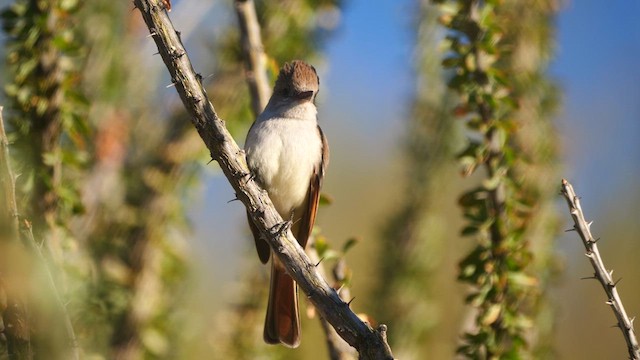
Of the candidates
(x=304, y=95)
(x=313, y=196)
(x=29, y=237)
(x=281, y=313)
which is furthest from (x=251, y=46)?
(x=29, y=237)

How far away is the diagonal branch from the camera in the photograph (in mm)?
2258

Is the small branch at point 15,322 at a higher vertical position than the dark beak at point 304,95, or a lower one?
lower

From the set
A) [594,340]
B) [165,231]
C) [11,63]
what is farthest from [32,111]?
[594,340]

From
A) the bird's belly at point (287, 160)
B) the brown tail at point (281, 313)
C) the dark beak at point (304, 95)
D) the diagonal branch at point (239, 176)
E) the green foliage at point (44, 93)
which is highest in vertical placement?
the dark beak at point (304, 95)

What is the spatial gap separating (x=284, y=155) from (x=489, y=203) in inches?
39.3

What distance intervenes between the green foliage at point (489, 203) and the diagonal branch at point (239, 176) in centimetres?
74

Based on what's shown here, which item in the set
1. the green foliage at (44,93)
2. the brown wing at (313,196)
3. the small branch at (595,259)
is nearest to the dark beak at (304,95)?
the brown wing at (313,196)

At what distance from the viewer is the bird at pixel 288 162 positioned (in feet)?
11.5

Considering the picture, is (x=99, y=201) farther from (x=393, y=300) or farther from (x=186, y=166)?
(x=393, y=300)

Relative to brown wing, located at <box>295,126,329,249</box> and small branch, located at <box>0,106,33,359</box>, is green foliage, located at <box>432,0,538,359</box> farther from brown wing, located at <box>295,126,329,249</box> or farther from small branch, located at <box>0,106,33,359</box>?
small branch, located at <box>0,106,33,359</box>

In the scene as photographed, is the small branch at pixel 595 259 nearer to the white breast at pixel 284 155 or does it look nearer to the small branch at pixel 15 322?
the small branch at pixel 15 322

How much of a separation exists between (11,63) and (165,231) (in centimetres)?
124

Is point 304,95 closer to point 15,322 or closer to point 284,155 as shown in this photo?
point 284,155

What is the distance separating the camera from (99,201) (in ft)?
14.1
